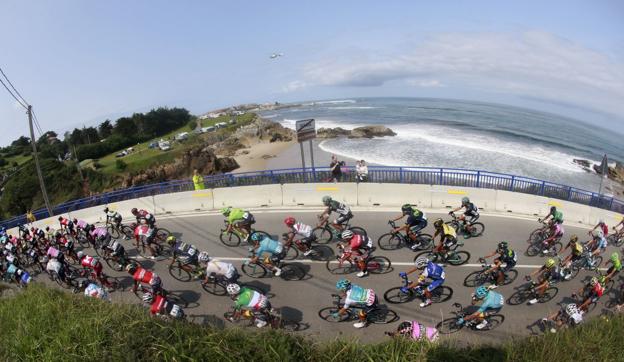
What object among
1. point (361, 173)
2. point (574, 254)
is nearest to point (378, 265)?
point (574, 254)

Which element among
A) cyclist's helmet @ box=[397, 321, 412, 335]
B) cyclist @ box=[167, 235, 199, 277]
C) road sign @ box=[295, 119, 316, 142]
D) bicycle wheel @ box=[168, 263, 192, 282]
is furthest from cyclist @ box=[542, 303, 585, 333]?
road sign @ box=[295, 119, 316, 142]

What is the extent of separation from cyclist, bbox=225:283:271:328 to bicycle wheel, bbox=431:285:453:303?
Result: 4315 mm

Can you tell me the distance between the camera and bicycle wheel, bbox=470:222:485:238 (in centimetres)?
1233

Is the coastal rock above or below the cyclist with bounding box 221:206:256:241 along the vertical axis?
below

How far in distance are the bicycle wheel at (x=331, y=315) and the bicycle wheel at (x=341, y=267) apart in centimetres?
179

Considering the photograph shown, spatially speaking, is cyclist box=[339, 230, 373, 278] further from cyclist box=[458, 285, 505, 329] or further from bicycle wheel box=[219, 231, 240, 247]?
bicycle wheel box=[219, 231, 240, 247]

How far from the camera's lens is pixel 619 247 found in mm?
12898

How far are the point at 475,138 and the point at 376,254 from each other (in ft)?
174

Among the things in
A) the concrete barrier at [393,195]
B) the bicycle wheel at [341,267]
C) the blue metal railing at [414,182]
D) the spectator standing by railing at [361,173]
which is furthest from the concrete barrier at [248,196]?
the bicycle wheel at [341,267]

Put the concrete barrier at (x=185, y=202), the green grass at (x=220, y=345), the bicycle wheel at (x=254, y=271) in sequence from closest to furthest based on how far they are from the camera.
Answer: the green grass at (x=220, y=345)
the bicycle wheel at (x=254, y=271)
the concrete barrier at (x=185, y=202)

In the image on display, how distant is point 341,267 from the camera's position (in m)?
10.2

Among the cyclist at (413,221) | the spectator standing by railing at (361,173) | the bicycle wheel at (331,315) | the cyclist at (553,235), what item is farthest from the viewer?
the spectator standing by railing at (361,173)

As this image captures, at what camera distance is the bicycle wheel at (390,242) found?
1141 cm

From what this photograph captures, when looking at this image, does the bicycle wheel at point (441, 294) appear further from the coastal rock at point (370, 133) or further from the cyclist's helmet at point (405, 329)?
the coastal rock at point (370, 133)
